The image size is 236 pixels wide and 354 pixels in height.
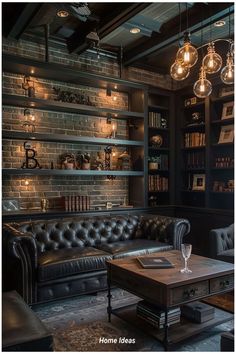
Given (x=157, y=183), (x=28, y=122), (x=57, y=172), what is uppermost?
(x=28, y=122)

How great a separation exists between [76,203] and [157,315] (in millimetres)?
2366

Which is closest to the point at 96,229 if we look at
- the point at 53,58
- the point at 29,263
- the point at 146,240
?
the point at 146,240

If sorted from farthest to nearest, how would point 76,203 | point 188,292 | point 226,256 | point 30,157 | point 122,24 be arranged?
point 76,203, point 30,157, point 122,24, point 226,256, point 188,292

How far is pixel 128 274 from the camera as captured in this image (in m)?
2.56

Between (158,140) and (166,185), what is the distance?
813 millimetres

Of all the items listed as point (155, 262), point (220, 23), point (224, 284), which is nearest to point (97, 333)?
point (155, 262)

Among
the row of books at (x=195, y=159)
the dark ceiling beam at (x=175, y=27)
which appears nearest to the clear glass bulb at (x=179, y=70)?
the dark ceiling beam at (x=175, y=27)

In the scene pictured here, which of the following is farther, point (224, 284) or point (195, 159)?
point (195, 159)

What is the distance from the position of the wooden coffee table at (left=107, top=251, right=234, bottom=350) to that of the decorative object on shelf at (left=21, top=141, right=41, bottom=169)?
2153 mm

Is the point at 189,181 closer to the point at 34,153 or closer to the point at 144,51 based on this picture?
the point at 144,51

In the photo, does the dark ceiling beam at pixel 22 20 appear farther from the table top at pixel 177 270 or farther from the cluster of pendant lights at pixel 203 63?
the table top at pixel 177 270

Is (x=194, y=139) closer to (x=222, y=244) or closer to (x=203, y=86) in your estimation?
(x=222, y=244)

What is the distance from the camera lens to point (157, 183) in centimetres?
545

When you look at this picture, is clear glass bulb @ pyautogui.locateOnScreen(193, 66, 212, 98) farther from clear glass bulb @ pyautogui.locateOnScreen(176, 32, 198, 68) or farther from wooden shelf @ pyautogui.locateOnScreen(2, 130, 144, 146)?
wooden shelf @ pyautogui.locateOnScreen(2, 130, 144, 146)
